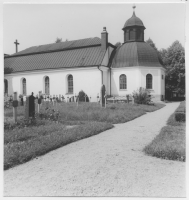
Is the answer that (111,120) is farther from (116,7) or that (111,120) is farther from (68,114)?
(116,7)

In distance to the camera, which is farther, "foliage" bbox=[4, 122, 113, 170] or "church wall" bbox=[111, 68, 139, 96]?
"church wall" bbox=[111, 68, 139, 96]

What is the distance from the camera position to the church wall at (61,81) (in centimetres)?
2345

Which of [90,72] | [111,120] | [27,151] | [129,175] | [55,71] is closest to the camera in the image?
[129,175]

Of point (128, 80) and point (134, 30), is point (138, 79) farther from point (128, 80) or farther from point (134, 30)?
point (134, 30)

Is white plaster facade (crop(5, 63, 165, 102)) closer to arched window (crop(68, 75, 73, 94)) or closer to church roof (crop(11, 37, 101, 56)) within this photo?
arched window (crop(68, 75, 73, 94))

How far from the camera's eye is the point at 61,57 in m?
25.4

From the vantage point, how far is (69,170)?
4004 mm

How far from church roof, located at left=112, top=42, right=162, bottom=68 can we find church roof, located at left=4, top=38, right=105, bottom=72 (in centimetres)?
211

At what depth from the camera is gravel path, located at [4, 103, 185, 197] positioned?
10.9 ft

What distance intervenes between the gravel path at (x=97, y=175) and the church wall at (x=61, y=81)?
18385 millimetres

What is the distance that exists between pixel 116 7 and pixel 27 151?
4287 millimetres

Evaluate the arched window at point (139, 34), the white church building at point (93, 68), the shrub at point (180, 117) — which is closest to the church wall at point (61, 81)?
the white church building at point (93, 68)

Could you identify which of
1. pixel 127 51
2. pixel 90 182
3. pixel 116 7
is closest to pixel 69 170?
pixel 90 182

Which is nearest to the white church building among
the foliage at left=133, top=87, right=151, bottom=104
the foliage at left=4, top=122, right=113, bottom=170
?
the foliage at left=133, top=87, right=151, bottom=104
